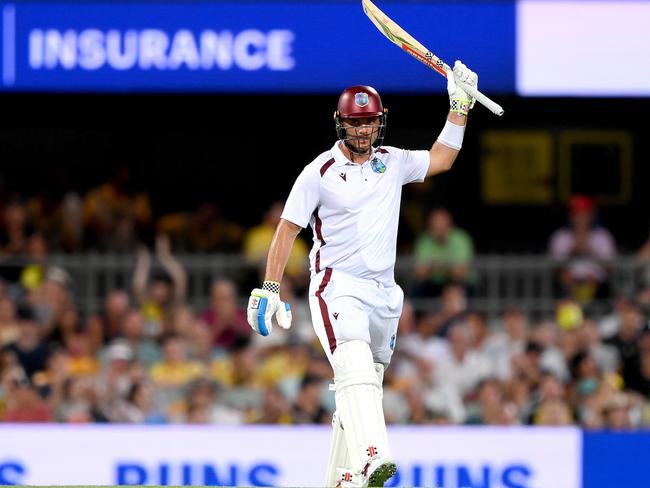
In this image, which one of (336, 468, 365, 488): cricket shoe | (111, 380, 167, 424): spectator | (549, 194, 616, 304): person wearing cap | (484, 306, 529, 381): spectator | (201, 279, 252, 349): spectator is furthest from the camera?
(549, 194, 616, 304): person wearing cap

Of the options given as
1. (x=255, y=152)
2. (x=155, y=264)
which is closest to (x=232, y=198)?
(x=255, y=152)

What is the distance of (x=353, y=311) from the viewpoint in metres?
7.68

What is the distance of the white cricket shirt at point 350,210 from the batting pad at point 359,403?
15.5 inches

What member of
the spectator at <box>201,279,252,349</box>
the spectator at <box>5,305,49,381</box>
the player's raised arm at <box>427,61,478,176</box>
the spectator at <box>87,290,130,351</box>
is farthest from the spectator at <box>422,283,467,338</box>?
the player's raised arm at <box>427,61,478,176</box>

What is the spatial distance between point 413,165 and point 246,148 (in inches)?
338

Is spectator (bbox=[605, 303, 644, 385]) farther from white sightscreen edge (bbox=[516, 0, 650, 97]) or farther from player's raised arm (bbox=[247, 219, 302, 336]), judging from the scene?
player's raised arm (bbox=[247, 219, 302, 336])

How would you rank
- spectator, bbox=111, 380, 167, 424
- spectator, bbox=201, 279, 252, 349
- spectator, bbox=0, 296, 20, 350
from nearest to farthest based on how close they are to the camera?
spectator, bbox=111, 380, 167, 424 → spectator, bbox=0, 296, 20, 350 → spectator, bbox=201, 279, 252, 349

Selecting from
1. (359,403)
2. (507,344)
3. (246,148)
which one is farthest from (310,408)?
(246,148)

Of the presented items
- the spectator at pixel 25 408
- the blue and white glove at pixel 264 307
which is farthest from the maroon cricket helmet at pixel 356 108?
the spectator at pixel 25 408

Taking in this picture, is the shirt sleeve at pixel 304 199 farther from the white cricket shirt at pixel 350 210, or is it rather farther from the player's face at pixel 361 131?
the player's face at pixel 361 131

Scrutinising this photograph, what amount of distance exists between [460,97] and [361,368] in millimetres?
1377

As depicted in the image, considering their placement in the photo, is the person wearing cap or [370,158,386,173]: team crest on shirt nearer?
[370,158,386,173]: team crest on shirt

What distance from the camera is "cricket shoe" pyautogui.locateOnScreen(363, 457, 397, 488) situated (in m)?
7.32

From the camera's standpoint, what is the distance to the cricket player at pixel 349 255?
765cm
